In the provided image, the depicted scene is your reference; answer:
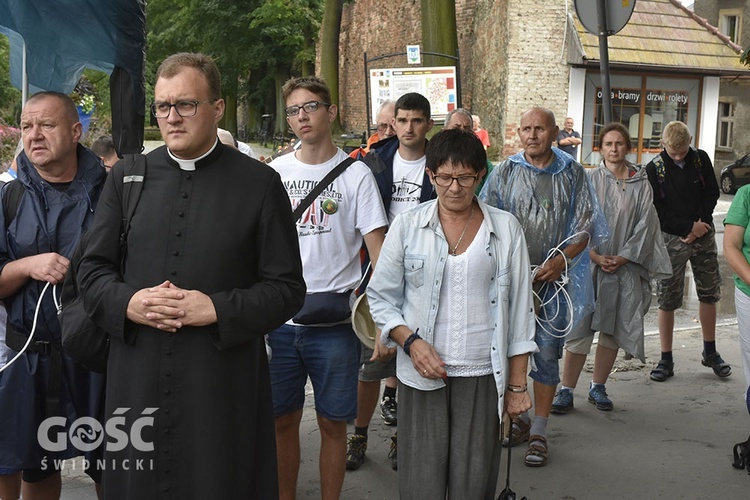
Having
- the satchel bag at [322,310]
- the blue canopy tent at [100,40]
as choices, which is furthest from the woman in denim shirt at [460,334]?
the blue canopy tent at [100,40]

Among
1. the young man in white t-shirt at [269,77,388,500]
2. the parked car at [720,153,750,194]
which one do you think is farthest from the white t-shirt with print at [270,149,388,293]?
the parked car at [720,153,750,194]

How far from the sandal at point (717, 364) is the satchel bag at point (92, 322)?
18.0 feet

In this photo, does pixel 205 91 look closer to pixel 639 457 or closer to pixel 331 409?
pixel 331 409

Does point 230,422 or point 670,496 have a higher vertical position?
point 230,422

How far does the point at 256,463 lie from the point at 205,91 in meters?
1.41

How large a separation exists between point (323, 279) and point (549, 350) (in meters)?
1.72

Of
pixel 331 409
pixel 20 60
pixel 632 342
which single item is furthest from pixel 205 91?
pixel 632 342

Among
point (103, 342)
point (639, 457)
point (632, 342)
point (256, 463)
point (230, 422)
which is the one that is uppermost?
point (103, 342)

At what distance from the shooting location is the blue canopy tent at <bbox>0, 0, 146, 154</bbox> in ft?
15.0

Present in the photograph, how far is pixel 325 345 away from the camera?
4375mm

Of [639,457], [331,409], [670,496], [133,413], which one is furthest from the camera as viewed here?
[639,457]

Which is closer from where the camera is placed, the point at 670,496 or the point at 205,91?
the point at 205,91

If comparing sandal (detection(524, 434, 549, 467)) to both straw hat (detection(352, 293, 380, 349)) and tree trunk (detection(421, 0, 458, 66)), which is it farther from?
tree trunk (detection(421, 0, 458, 66))

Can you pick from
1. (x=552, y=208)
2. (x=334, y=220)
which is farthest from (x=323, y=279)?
(x=552, y=208)
